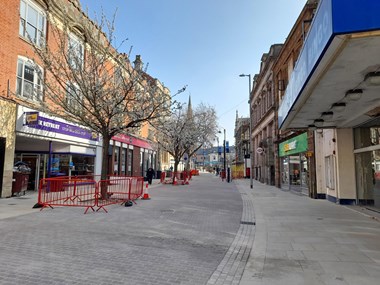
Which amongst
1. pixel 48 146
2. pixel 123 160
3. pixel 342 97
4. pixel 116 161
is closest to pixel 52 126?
pixel 48 146

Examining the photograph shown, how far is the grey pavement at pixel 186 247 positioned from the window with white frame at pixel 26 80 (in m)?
6.50

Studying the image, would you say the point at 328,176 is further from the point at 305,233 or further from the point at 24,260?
the point at 24,260

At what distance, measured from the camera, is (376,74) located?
585cm

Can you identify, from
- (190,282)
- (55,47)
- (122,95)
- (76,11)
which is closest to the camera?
(190,282)

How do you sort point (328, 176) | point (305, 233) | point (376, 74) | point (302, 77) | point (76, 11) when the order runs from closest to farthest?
1. point (376, 74)
2. point (302, 77)
3. point (305, 233)
4. point (328, 176)
5. point (76, 11)

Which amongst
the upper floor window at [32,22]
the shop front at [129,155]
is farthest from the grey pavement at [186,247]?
the shop front at [129,155]

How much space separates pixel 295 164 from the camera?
19.1m

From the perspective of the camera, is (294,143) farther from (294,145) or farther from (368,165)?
(368,165)

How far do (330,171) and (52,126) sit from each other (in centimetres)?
1395

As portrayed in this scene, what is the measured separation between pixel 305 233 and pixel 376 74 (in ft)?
13.2

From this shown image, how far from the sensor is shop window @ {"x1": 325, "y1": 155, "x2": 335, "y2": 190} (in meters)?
13.5

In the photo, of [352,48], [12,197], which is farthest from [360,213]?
[12,197]

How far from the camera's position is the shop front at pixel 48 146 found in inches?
565

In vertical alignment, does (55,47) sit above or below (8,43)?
above
